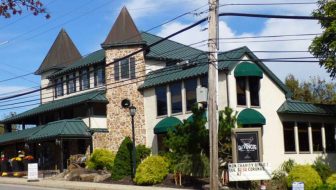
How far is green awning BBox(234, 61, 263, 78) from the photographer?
29.9m

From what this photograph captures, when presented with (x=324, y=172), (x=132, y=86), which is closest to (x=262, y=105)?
(x=324, y=172)

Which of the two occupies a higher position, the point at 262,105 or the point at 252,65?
the point at 252,65

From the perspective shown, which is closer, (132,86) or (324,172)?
(324,172)

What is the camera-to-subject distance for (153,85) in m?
35.2

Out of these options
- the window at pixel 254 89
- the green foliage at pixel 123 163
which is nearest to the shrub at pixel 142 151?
the green foliage at pixel 123 163

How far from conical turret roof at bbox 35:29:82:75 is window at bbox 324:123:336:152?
2269cm

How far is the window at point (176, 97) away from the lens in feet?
110

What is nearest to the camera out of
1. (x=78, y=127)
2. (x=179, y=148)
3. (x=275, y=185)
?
(x=179, y=148)

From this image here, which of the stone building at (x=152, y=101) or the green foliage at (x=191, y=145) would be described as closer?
the green foliage at (x=191, y=145)

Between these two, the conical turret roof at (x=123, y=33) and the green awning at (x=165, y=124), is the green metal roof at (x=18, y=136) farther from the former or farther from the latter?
the green awning at (x=165, y=124)

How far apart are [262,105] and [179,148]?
7.88 metres

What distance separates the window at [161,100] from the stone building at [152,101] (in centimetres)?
6

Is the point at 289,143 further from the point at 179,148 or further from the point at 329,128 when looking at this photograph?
the point at 179,148

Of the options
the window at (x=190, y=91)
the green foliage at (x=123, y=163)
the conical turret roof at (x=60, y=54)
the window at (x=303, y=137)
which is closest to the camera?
the green foliage at (x=123, y=163)
